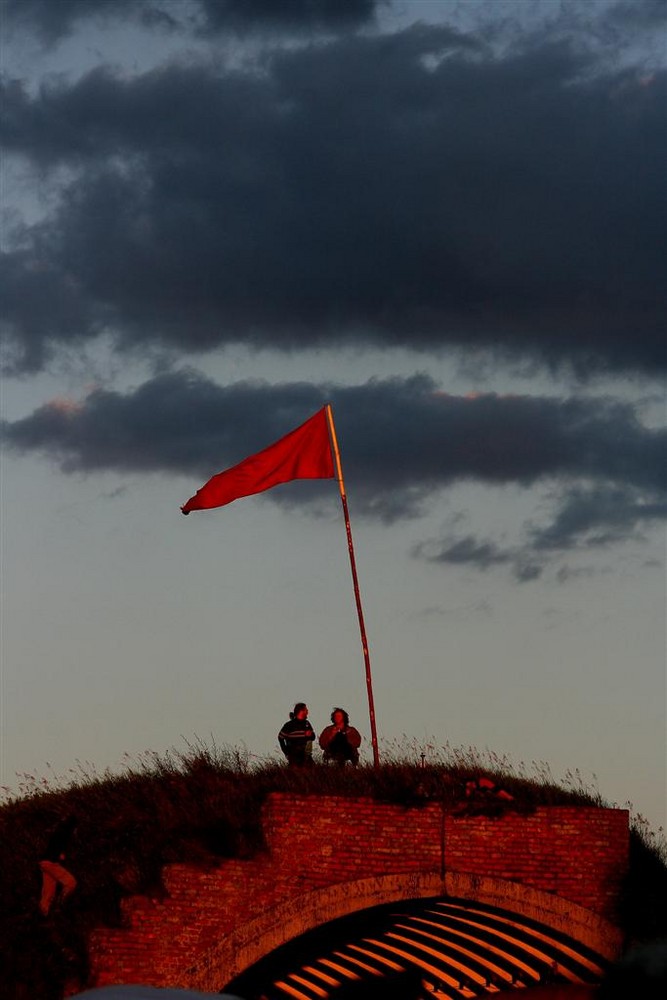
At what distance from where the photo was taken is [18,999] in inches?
1014

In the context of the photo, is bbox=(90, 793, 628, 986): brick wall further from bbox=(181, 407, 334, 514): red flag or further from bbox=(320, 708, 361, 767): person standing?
bbox=(181, 407, 334, 514): red flag

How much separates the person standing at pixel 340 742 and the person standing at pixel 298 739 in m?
0.31

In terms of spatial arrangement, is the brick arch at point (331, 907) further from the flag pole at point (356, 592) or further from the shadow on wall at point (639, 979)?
the shadow on wall at point (639, 979)

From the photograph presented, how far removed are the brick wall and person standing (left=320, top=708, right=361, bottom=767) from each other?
1.43 metres

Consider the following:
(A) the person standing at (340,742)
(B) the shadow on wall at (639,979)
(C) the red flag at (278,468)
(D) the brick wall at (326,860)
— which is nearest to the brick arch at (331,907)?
(D) the brick wall at (326,860)

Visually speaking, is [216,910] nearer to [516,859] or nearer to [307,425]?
[516,859]

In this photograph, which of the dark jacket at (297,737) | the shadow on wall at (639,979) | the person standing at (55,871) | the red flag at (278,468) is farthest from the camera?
the red flag at (278,468)

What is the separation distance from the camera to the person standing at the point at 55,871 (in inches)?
1041

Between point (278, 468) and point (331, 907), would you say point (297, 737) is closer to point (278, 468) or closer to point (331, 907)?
point (331, 907)

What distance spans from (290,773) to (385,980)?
17.3 meters

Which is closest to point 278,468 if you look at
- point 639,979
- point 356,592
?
point 356,592

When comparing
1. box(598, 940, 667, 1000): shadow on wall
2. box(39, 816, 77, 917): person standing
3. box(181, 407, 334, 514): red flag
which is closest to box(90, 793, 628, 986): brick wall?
box(39, 816, 77, 917): person standing

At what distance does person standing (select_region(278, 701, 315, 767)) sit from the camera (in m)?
27.8

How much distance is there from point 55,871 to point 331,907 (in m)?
4.70
